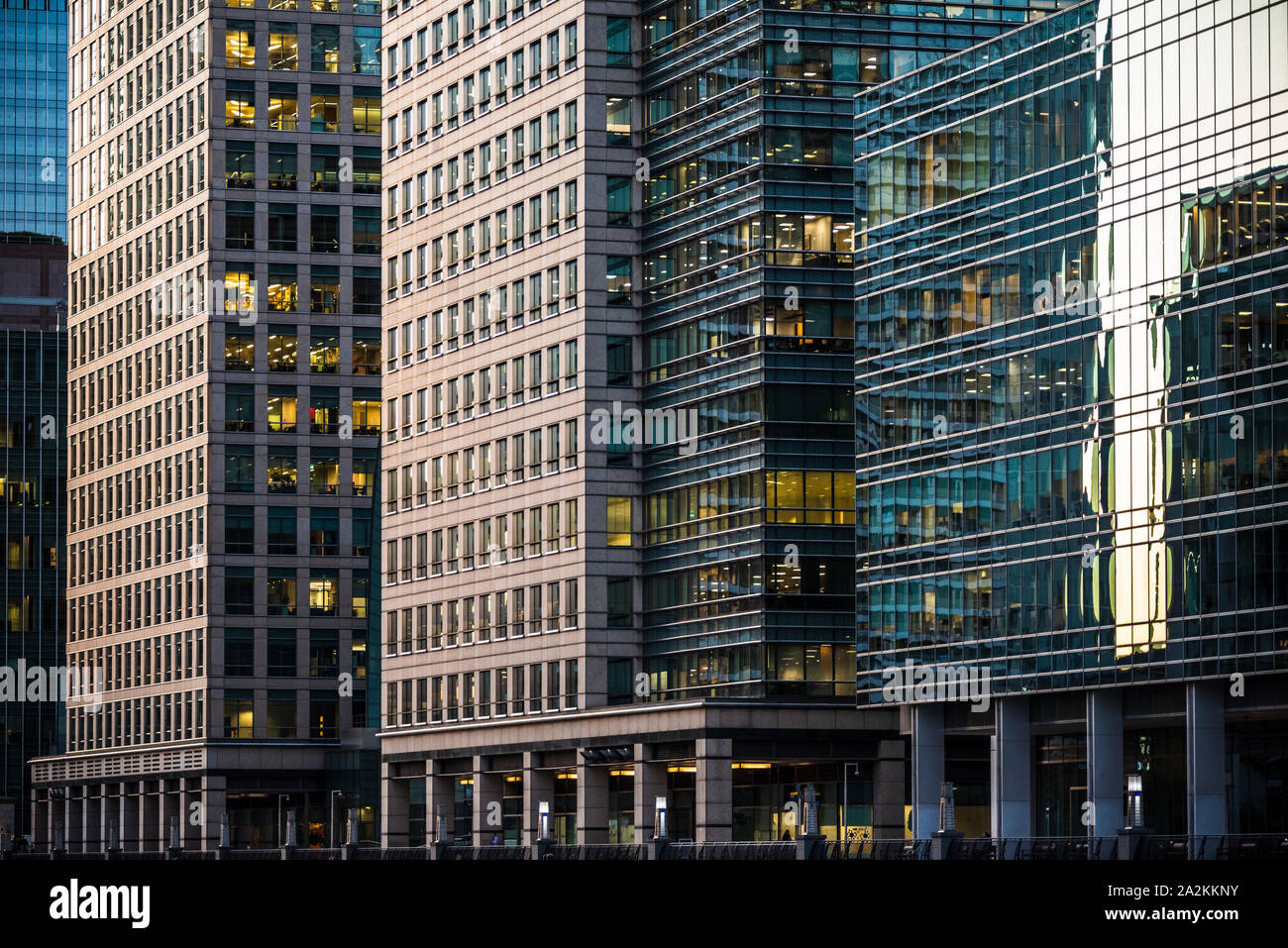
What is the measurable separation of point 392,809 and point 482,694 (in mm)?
12679

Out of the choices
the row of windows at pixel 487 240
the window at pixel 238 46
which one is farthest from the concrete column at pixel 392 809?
the window at pixel 238 46

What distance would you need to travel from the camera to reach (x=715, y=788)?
118m

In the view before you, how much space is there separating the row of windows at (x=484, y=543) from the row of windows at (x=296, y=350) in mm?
24109

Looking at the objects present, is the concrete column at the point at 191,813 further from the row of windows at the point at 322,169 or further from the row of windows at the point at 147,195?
the row of windows at the point at 147,195

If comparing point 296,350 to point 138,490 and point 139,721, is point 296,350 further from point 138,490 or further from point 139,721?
point 139,721

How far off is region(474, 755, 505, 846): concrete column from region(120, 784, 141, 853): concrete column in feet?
148

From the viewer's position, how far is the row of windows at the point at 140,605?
169000mm

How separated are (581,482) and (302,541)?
45.5 m

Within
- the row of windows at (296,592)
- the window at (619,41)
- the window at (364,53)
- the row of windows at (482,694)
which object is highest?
the window at (364,53)

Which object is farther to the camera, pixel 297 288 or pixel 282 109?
pixel 282 109

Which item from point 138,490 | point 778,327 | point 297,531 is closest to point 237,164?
point 297,531

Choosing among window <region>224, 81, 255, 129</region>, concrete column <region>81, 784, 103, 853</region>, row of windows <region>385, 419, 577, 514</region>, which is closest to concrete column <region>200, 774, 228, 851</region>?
concrete column <region>81, 784, 103, 853</region>

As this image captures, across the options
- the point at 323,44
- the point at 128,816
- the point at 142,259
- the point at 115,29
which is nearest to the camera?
the point at 323,44
